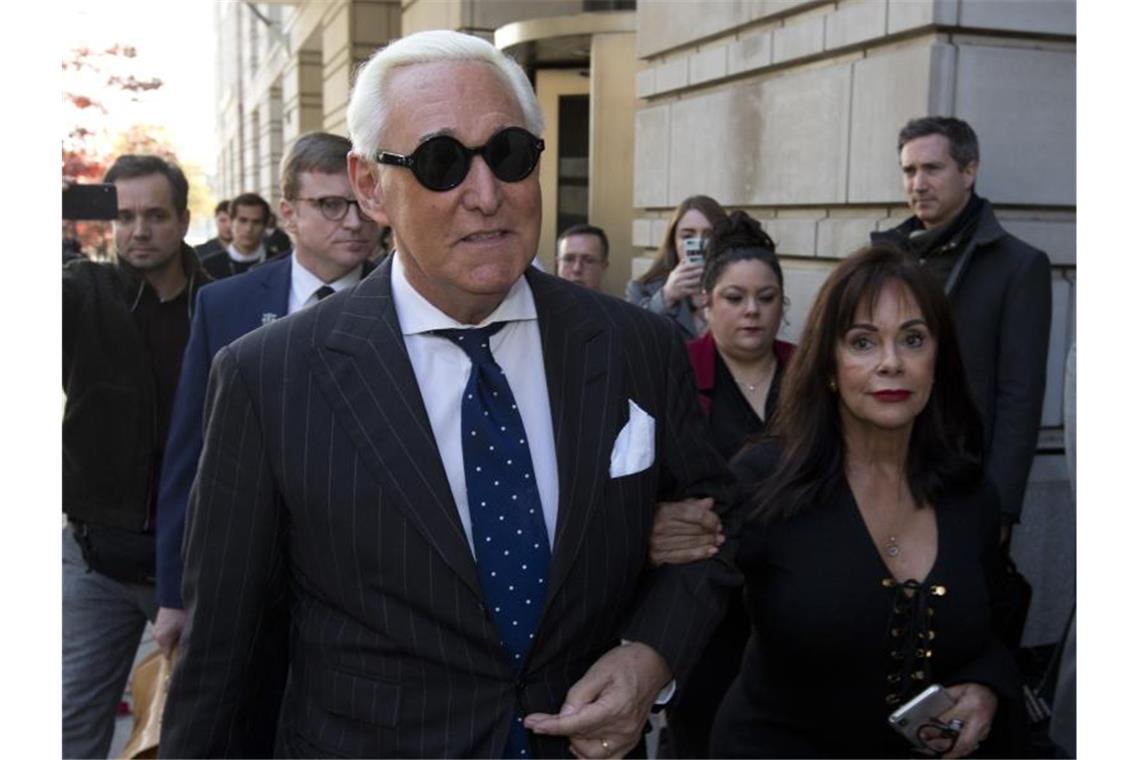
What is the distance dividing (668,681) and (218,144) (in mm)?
67724

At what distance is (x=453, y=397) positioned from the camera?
2.27m

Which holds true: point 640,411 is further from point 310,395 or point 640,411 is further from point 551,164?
point 551,164

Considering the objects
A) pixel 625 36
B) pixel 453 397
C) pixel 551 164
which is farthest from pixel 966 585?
pixel 551 164

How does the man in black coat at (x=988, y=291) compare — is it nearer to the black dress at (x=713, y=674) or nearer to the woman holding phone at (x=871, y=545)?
the black dress at (x=713, y=674)

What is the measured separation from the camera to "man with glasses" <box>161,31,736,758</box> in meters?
2.14

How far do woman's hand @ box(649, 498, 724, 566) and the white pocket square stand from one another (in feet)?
0.43

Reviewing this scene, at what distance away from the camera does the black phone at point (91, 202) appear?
154 inches

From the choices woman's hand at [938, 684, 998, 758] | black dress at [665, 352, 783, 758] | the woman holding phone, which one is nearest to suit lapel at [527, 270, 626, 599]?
the woman holding phone

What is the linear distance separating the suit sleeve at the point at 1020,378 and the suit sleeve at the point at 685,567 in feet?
8.83

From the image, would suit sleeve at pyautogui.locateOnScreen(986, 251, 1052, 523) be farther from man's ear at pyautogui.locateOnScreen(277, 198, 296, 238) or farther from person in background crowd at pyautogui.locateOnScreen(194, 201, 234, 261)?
person in background crowd at pyautogui.locateOnScreen(194, 201, 234, 261)

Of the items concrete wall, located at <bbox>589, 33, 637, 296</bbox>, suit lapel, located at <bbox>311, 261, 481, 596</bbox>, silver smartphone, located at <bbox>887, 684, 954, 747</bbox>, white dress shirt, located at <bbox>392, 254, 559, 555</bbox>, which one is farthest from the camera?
concrete wall, located at <bbox>589, 33, 637, 296</bbox>

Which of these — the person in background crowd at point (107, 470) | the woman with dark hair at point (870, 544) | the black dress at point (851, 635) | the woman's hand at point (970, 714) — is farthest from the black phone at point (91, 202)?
the woman's hand at point (970, 714)

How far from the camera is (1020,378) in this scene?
15.8ft

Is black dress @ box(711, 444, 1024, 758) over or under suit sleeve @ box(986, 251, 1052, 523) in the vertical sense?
under
